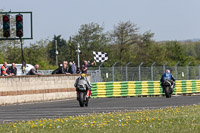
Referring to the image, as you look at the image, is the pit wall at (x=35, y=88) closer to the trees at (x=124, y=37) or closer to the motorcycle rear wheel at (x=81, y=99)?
the motorcycle rear wheel at (x=81, y=99)

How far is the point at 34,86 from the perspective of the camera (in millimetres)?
26031

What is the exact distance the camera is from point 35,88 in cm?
2605

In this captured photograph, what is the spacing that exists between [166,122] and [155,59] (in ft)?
182

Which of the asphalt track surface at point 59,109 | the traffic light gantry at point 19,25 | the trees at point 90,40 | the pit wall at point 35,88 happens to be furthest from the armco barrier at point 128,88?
the trees at point 90,40

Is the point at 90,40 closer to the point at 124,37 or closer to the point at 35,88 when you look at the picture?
the point at 124,37

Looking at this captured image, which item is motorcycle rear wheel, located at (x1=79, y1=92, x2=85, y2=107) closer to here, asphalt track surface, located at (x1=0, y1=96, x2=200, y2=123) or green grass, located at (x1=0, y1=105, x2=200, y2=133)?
asphalt track surface, located at (x1=0, y1=96, x2=200, y2=123)

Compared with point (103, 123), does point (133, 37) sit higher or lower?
higher

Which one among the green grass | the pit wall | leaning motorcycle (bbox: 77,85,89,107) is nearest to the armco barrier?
the pit wall

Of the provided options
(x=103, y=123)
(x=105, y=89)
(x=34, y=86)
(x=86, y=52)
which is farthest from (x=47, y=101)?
(x=86, y=52)

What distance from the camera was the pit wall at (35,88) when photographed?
24578 mm

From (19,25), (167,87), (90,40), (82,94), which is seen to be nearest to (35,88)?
(19,25)

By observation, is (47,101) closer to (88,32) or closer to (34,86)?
(34,86)

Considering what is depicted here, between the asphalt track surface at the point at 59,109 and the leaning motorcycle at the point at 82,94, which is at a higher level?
the leaning motorcycle at the point at 82,94

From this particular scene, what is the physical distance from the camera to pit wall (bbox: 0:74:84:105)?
968 inches
